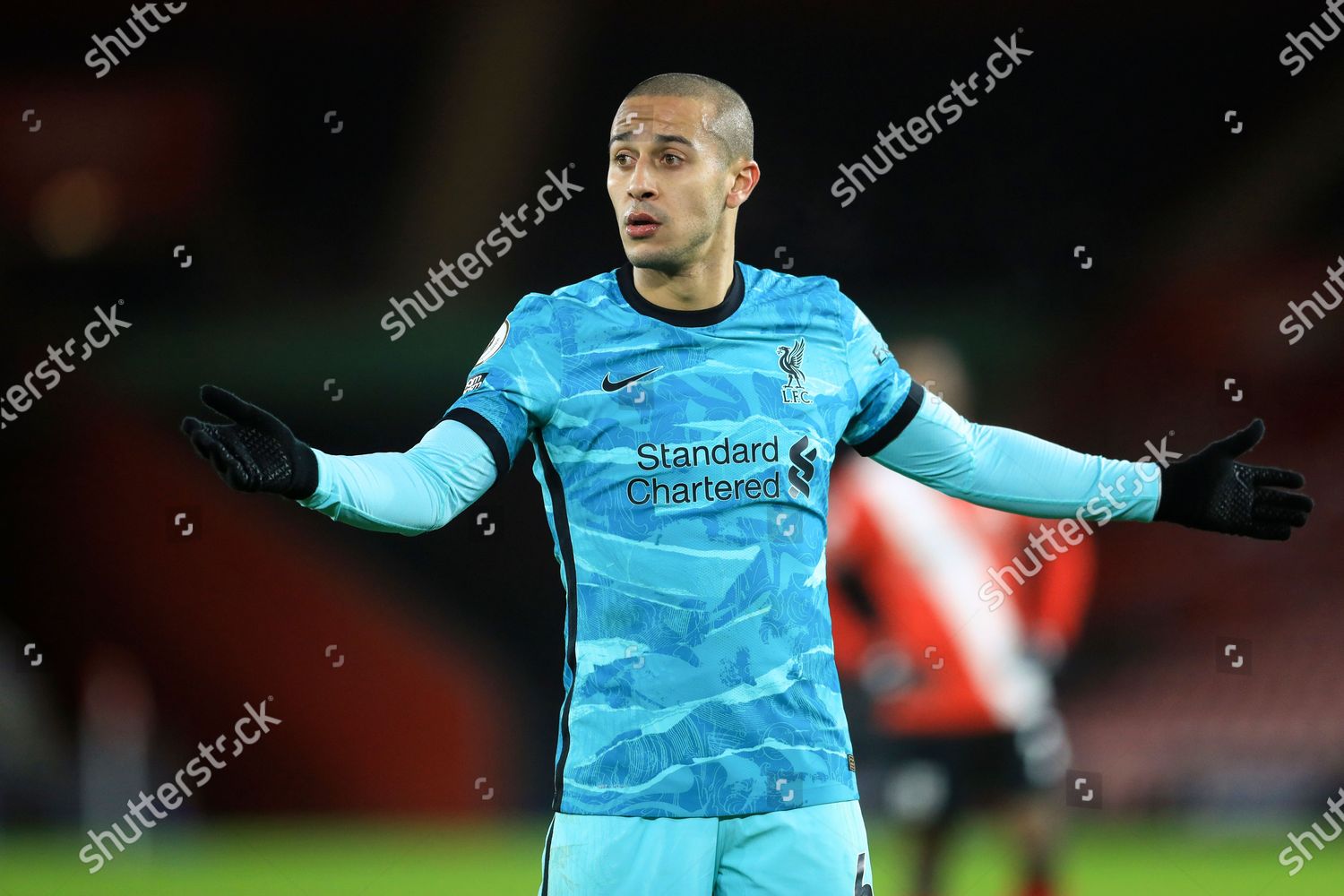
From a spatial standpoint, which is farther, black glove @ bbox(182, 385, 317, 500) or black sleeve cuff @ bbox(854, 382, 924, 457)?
black sleeve cuff @ bbox(854, 382, 924, 457)

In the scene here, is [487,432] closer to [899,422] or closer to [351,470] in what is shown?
[351,470]

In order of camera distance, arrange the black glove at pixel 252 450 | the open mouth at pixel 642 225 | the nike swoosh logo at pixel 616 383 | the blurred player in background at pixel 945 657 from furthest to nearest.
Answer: the blurred player in background at pixel 945 657, the open mouth at pixel 642 225, the nike swoosh logo at pixel 616 383, the black glove at pixel 252 450

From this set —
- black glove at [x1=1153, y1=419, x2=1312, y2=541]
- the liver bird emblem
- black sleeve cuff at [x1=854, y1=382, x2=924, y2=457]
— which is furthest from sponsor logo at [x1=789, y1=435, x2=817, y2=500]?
black glove at [x1=1153, y1=419, x2=1312, y2=541]

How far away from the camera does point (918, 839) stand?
17.3ft

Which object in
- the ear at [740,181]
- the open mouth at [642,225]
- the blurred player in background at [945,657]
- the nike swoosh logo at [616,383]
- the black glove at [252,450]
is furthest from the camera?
the blurred player in background at [945,657]

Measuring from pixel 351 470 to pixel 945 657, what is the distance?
368 centimetres

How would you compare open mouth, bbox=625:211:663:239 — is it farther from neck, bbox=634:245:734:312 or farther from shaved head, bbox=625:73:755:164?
shaved head, bbox=625:73:755:164

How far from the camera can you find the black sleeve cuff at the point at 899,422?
113 inches

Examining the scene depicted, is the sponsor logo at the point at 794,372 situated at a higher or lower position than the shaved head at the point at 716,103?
lower

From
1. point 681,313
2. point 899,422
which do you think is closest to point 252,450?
point 681,313

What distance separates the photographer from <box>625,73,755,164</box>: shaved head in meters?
2.77

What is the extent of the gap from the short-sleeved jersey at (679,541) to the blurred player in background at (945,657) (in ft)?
9.55

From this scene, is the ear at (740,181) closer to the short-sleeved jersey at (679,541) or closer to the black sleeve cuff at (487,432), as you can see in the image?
the short-sleeved jersey at (679,541)

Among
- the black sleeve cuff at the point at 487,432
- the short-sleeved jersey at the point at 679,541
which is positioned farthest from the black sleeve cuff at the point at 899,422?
the black sleeve cuff at the point at 487,432
